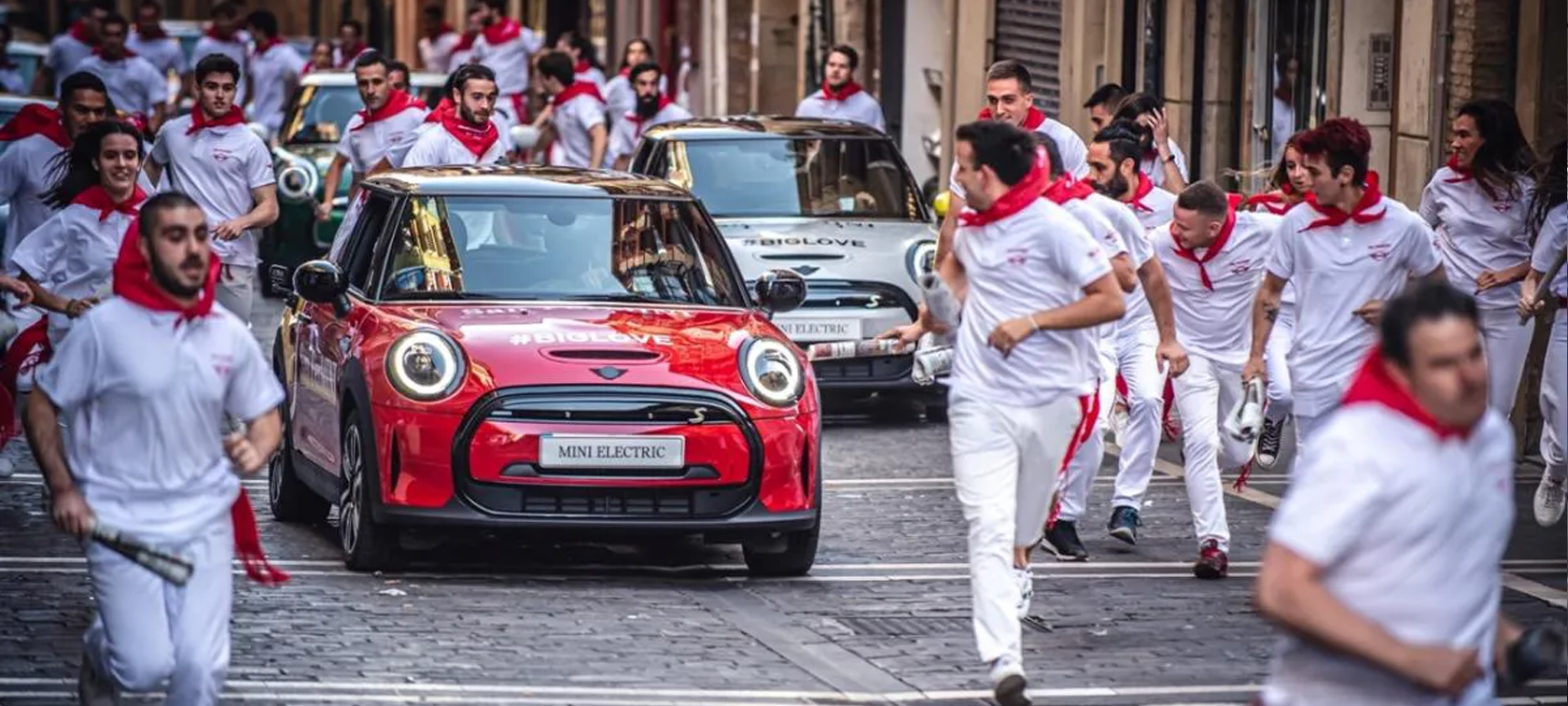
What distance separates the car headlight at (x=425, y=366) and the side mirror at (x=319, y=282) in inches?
26.5

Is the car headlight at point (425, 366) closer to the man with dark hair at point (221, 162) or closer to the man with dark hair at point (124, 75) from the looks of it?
the man with dark hair at point (221, 162)

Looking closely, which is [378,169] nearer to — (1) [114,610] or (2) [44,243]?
(2) [44,243]

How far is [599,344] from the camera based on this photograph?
1122 centimetres

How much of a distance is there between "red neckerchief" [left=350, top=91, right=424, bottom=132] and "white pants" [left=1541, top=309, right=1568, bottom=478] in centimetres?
833

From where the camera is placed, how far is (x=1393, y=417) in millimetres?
5473

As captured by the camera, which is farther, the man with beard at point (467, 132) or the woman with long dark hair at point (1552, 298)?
the man with beard at point (467, 132)

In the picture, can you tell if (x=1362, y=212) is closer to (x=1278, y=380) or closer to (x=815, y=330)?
(x=1278, y=380)

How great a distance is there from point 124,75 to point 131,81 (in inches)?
3.6

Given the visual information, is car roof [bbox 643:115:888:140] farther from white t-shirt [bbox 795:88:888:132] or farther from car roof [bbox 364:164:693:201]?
car roof [bbox 364:164:693:201]

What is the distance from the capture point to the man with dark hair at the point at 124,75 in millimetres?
28578

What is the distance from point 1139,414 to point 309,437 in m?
3.35

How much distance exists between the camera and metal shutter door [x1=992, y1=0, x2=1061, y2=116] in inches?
978

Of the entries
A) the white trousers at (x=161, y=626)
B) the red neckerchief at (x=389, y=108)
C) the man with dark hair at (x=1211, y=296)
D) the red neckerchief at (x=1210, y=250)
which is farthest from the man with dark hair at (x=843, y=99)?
the white trousers at (x=161, y=626)

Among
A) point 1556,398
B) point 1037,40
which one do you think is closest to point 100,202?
point 1556,398
